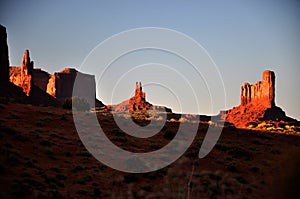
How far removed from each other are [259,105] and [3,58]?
342 ft

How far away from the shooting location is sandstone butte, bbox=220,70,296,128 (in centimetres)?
11938

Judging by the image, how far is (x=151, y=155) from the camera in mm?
24156

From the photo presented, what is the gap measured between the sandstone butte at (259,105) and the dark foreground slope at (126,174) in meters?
93.1

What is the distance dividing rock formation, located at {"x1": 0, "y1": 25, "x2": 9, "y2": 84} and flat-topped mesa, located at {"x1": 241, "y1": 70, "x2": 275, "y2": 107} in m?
102

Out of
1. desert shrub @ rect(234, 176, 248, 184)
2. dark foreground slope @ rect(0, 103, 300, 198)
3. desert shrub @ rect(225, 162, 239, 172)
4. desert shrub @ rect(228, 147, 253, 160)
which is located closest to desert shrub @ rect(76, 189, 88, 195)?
dark foreground slope @ rect(0, 103, 300, 198)

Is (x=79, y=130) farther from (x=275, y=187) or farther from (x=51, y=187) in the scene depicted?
(x=275, y=187)

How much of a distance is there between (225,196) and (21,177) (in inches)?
421

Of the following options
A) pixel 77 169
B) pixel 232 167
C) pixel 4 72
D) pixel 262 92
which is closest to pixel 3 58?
pixel 4 72

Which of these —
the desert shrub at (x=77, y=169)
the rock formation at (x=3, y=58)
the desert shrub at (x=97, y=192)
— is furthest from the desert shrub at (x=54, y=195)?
the rock formation at (x=3, y=58)

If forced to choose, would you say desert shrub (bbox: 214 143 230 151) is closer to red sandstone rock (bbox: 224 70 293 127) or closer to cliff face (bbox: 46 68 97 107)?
red sandstone rock (bbox: 224 70 293 127)

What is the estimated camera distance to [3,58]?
62156 mm

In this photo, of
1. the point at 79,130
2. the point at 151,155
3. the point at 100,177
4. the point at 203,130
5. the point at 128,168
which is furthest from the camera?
the point at 203,130

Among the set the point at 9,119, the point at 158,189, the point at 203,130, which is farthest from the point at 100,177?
the point at 203,130

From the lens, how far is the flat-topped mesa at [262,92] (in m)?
132
